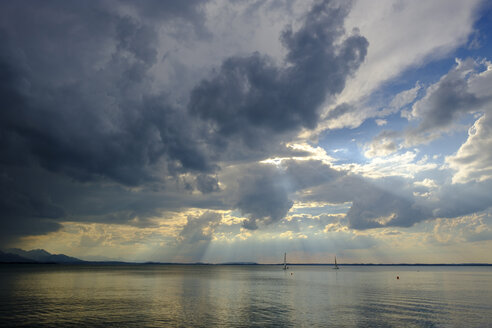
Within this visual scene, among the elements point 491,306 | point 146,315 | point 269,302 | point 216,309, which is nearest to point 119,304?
point 146,315

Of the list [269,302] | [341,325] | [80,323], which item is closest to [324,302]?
[269,302]

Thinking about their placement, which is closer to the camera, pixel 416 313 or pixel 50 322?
pixel 50 322

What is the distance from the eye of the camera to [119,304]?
66.4 metres

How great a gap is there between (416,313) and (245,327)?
115ft

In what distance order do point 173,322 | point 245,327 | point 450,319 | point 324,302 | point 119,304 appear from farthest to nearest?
1. point 324,302
2. point 119,304
3. point 450,319
4. point 173,322
5. point 245,327

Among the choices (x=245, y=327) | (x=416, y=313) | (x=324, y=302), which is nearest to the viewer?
(x=245, y=327)

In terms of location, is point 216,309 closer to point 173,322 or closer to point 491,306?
point 173,322

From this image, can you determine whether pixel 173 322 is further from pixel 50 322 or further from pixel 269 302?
pixel 269 302

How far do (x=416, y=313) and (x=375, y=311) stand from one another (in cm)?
726

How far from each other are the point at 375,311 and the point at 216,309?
31.6 meters

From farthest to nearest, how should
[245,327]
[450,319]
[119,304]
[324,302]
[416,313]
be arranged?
[324,302]
[119,304]
[416,313]
[450,319]
[245,327]

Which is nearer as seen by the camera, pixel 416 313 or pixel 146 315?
pixel 146 315

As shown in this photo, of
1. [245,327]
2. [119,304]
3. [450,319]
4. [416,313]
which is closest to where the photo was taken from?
[245,327]

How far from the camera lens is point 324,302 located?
235 feet
